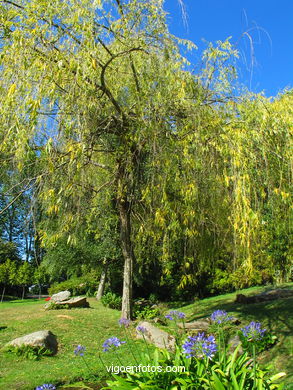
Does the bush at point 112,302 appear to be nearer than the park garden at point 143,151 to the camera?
No

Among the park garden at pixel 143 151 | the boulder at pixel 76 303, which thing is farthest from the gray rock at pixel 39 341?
the boulder at pixel 76 303

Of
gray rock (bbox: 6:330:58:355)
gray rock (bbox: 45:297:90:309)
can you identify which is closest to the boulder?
gray rock (bbox: 45:297:90:309)

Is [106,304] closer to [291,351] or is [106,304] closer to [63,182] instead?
[291,351]

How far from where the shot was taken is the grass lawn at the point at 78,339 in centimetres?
413

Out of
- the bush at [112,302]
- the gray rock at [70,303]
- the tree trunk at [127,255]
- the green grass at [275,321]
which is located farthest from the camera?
the bush at [112,302]

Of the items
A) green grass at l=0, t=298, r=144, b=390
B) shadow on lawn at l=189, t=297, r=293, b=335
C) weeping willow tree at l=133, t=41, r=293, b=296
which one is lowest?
green grass at l=0, t=298, r=144, b=390

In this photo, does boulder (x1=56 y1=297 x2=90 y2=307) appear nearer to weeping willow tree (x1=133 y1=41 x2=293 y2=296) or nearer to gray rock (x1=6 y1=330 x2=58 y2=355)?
gray rock (x1=6 y1=330 x2=58 y2=355)

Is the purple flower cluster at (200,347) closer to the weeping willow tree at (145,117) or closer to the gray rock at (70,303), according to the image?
the weeping willow tree at (145,117)

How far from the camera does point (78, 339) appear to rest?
6059 mm

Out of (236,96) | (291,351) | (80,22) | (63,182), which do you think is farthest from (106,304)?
(80,22)

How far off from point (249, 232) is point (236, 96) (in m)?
2.15

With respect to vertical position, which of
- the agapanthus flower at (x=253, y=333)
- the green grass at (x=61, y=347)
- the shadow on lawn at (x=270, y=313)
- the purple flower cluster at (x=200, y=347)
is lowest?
the green grass at (x=61, y=347)

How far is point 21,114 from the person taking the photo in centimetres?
339

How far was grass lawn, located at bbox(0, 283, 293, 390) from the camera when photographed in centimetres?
413
